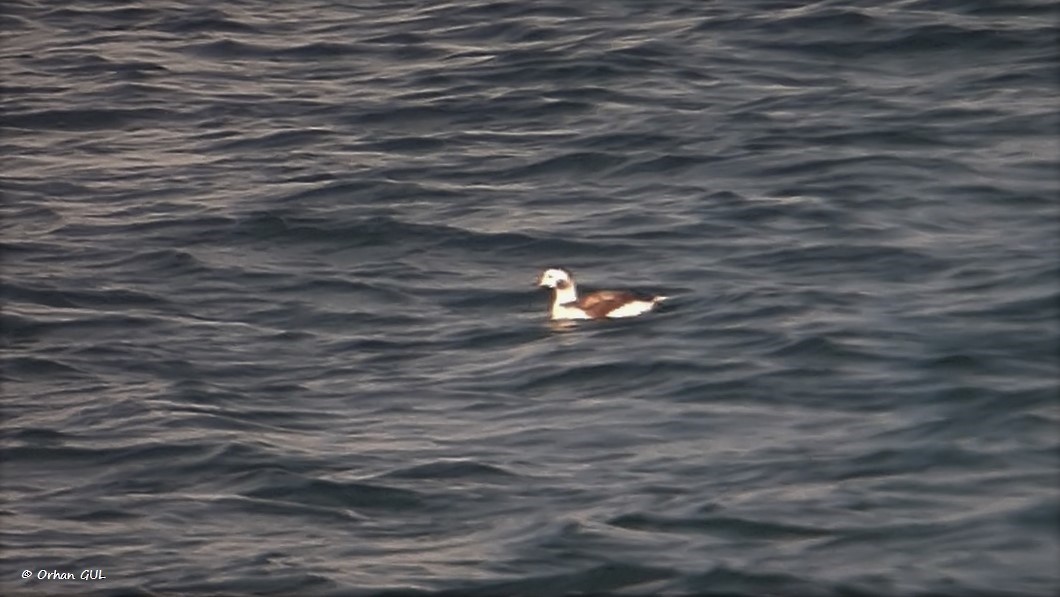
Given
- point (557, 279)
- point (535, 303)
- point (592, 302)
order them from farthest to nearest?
1. point (535, 303)
2. point (557, 279)
3. point (592, 302)

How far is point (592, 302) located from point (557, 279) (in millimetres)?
334

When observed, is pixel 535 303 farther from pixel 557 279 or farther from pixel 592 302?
pixel 592 302

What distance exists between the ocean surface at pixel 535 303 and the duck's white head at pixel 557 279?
0.62 ft

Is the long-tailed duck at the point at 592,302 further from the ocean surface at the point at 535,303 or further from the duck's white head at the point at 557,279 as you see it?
the ocean surface at the point at 535,303

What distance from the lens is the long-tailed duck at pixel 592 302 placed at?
1349cm

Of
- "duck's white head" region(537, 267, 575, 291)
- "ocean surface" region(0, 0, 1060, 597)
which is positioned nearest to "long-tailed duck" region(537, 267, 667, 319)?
"duck's white head" region(537, 267, 575, 291)

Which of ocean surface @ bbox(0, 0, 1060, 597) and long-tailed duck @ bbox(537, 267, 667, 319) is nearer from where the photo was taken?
ocean surface @ bbox(0, 0, 1060, 597)

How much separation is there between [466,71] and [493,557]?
10.0 m

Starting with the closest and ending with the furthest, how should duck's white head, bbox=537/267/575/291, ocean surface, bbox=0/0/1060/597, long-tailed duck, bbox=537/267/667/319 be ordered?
ocean surface, bbox=0/0/1060/597 < long-tailed duck, bbox=537/267/667/319 < duck's white head, bbox=537/267/575/291

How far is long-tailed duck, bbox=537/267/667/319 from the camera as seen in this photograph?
1349 centimetres

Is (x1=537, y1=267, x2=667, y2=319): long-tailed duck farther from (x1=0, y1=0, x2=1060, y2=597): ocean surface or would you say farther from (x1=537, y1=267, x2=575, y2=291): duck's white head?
(x1=0, y1=0, x2=1060, y2=597): ocean surface

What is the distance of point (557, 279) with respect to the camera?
Result: 553 inches

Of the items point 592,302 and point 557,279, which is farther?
point 557,279

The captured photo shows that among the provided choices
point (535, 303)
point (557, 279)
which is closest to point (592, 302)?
point (557, 279)
